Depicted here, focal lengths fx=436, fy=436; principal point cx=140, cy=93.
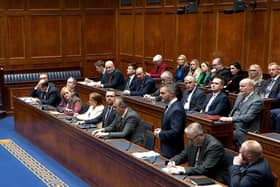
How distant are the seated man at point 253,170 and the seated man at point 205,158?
50 centimetres

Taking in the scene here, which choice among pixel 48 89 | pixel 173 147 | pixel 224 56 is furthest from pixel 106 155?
pixel 224 56

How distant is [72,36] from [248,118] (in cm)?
797

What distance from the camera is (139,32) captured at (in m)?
13.1

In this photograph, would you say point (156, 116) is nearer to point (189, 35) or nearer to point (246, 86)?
point (246, 86)

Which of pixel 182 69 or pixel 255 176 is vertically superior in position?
pixel 182 69

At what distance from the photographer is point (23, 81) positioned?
39.9 ft

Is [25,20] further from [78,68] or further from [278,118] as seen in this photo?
[278,118]

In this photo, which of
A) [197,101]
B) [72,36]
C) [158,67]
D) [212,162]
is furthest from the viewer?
[72,36]

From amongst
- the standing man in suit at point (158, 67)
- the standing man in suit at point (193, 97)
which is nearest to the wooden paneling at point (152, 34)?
the standing man in suit at point (158, 67)

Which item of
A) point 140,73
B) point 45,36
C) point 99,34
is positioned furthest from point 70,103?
point 99,34

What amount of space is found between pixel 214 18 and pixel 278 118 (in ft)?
13.6

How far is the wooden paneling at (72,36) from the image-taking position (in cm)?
1311

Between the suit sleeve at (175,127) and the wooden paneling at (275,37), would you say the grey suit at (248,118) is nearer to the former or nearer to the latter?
the suit sleeve at (175,127)

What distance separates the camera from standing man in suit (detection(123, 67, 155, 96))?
30.6 ft
